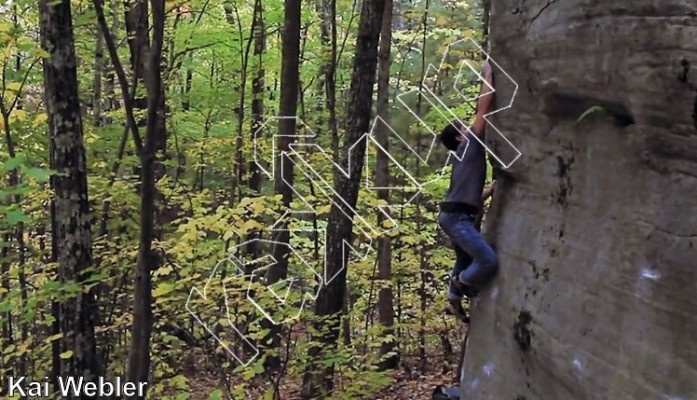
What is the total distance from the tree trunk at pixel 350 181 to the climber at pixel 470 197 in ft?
11.2

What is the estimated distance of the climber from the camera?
4.39 meters

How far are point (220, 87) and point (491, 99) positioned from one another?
33.1 ft

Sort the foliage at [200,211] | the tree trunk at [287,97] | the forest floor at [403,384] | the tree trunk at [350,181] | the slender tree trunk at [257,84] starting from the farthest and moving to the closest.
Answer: the slender tree trunk at [257,84] < the forest floor at [403,384] < the tree trunk at [287,97] < the tree trunk at [350,181] < the foliage at [200,211]

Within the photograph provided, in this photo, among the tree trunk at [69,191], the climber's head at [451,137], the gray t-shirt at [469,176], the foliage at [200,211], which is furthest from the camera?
the foliage at [200,211]

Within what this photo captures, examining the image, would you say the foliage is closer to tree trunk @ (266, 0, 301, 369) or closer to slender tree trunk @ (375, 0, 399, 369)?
slender tree trunk @ (375, 0, 399, 369)

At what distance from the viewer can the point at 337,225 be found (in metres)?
8.38

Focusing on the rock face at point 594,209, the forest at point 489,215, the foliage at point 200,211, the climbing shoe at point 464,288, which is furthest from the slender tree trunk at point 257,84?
the rock face at point 594,209

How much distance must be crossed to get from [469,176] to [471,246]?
19.0 inches

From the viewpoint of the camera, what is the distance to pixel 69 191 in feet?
21.3

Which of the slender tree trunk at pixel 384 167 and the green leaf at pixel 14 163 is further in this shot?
the slender tree trunk at pixel 384 167

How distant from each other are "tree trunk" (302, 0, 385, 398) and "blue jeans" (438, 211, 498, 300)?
351 centimetres

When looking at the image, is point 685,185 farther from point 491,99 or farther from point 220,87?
point 220,87

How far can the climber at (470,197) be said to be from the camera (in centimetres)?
439

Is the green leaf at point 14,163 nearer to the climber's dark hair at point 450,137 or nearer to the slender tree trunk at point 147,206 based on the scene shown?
the slender tree trunk at point 147,206
